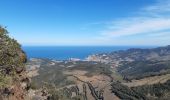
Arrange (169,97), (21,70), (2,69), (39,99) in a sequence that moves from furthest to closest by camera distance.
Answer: (169,97) → (39,99) → (21,70) → (2,69)

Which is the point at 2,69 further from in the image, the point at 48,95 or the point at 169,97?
the point at 169,97

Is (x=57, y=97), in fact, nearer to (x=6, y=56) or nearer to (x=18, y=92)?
(x=18, y=92)

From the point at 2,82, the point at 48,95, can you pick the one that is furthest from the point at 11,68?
the point at 48,95

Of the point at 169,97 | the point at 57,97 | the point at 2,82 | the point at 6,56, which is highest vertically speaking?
the point at 6,56

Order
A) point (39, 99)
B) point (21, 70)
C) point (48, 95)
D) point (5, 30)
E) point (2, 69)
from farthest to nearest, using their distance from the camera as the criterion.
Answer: point (48, 95) < point (39, 99) < point (21, 70) < point (5, 30) < point (2, 69)

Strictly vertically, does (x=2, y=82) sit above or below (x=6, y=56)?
below

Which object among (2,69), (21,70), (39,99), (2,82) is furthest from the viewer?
(39,99)

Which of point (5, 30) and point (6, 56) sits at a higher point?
point (5, 30)

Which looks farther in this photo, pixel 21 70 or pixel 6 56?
pixel 21 70

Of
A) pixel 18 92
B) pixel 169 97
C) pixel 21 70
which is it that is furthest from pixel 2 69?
pixel 169 97
